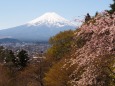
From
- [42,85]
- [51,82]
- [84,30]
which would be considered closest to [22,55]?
[42,85]

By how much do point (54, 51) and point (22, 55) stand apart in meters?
15.7

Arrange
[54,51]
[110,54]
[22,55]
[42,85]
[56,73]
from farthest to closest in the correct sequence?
[22,55] → [54,51] → [42,85] → [56,73] → [110,54]

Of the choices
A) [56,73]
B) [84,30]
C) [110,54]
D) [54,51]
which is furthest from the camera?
[54,51]

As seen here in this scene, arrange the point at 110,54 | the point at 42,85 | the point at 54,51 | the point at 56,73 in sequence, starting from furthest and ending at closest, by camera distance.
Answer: the point at 54,51
the point at 42,85
the point at 56,73
the point at 110,54

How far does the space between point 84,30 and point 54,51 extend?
39660 mm

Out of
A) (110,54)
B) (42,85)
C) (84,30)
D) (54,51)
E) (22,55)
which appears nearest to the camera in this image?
(110,54)

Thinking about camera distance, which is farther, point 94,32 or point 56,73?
point 56,73

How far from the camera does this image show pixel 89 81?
1344cm

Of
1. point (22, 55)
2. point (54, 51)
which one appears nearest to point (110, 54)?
point (54, 51)

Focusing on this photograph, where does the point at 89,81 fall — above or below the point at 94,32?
below

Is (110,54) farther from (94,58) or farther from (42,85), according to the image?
(42,85)

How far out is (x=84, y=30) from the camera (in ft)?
47.8

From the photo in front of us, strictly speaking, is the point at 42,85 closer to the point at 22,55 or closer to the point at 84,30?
the point at 22,55

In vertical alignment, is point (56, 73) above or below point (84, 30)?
below
